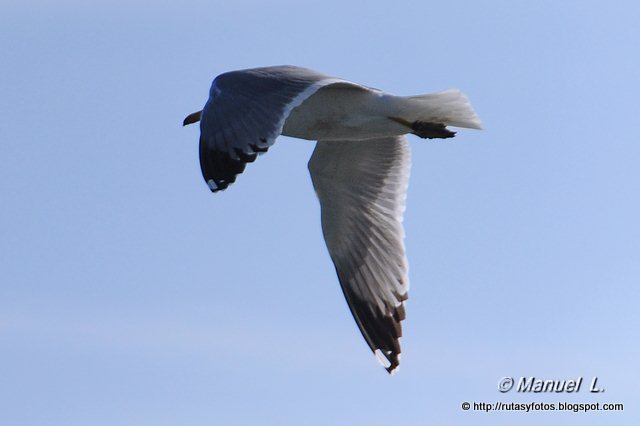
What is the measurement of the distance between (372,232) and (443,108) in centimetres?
167

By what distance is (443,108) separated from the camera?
8.45 metres

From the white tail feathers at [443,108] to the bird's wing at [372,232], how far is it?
1327 mm

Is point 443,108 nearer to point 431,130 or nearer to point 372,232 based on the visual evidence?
point 431,130

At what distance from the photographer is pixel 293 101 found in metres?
7.39

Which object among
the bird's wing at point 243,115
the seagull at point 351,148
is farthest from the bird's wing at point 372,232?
the bird's wing at point 243,115

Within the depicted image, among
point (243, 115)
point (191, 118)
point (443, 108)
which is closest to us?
point (243, 115)

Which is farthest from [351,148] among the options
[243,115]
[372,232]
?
[243,115]

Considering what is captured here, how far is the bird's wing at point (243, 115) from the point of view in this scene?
7.10 meters

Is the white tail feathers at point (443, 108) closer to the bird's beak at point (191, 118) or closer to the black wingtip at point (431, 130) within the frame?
the black wingtip at point (431, 130)

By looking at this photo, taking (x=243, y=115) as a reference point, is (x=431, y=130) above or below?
below

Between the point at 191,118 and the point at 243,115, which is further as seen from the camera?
the point at 191,118

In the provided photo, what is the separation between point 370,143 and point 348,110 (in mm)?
1472

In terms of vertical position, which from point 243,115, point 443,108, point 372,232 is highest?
point 243,115

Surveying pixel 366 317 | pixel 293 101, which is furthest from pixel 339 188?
pixel 293 101
